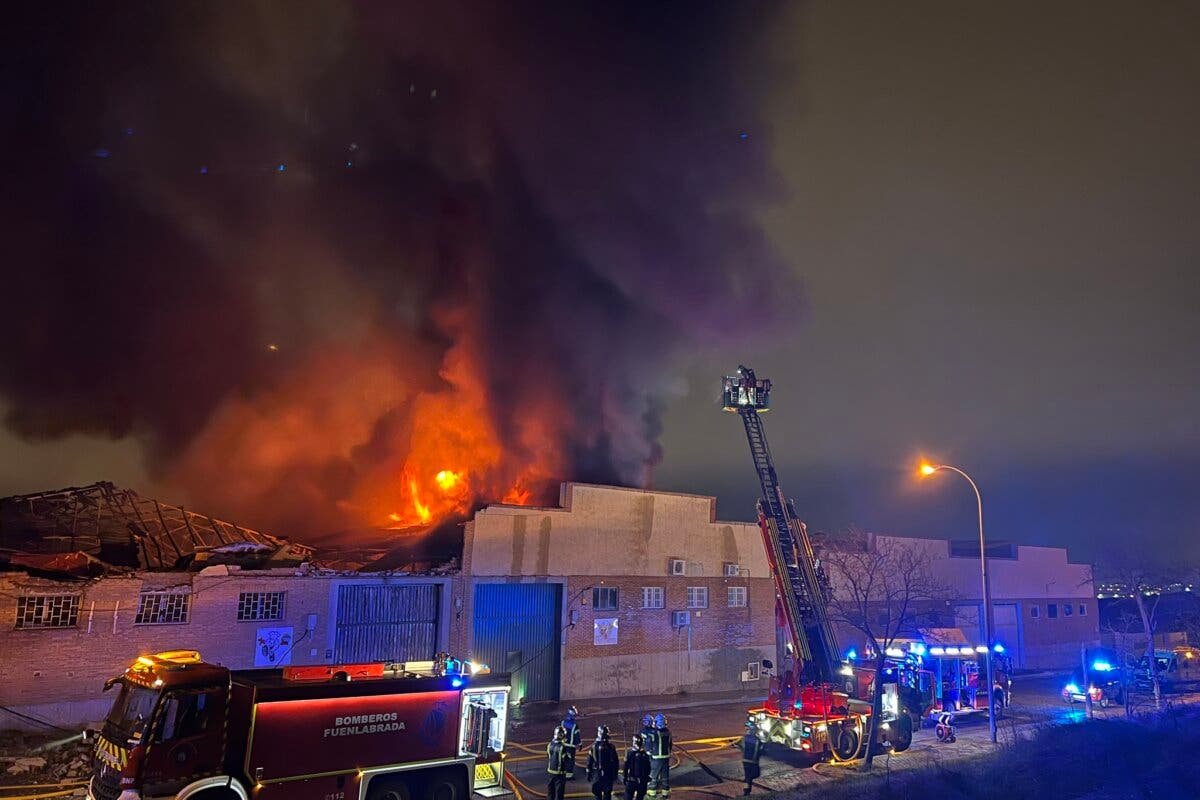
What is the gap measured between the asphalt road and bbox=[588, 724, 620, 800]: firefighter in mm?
1562

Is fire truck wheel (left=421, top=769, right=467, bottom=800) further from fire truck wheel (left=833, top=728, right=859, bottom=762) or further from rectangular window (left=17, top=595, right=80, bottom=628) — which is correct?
rectangular window (left=17, top=595, right=80, bottom=628)

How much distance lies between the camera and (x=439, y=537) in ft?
82.1

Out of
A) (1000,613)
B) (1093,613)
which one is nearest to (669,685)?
(1000,613)

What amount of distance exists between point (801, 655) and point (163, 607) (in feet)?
45.5

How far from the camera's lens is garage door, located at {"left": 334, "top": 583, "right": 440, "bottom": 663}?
20.2 meters

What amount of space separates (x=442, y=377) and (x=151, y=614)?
20.3 meters

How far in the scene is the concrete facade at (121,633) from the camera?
15.5 m

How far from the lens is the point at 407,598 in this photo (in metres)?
21.5

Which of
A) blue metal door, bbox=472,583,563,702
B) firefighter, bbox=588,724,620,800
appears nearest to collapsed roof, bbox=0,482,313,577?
blue metal door, bbox=472,583,563,702

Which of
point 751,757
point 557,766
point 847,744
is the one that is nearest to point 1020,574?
point 847,744

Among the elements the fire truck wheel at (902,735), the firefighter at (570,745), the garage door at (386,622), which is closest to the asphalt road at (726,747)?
the fire truck wheel at (902,735)

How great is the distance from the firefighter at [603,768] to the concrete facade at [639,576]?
10.4 m

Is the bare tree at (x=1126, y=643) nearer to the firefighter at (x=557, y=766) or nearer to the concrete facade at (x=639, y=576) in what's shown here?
the concrete facade at (x=639, y=576)

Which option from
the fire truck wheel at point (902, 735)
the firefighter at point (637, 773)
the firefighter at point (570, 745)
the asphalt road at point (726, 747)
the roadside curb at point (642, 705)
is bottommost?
the roadside curb at point (642, 705)
